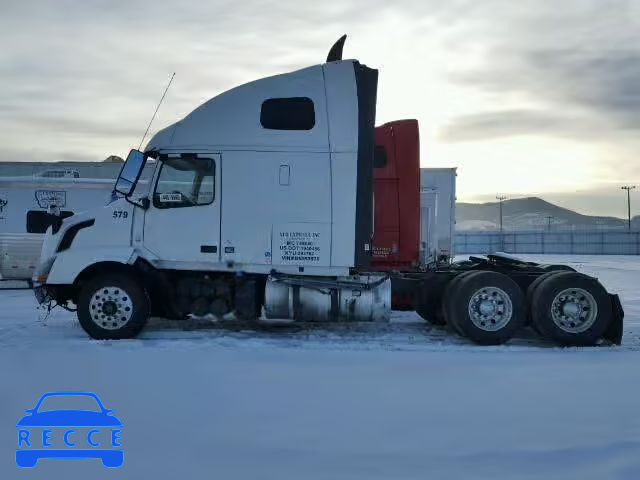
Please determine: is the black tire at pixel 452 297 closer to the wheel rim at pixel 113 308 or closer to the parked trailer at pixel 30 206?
the wheel rim at pixel 113 308

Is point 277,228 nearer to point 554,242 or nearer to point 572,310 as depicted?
point 572,310

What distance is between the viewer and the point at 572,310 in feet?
30.2

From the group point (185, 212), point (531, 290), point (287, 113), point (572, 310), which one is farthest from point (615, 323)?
point (185, 212)

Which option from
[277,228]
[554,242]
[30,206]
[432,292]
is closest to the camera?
[277,228]

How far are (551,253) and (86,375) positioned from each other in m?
58.1

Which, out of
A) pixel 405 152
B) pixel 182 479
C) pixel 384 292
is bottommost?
pixel 182 479

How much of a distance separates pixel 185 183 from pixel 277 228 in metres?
1.55

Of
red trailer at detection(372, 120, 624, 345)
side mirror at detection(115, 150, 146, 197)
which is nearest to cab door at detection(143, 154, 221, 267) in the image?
side mirror at detection(115, 150, 146, 197)

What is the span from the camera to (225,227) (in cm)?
931

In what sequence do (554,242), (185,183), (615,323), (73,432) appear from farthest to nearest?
(554,242)
(185,183)
(615,323)
(73,432)

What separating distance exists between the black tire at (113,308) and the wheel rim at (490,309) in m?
4.85

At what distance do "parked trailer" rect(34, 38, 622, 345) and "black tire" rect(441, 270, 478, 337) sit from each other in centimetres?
3

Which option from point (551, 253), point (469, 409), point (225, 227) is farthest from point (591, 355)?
point (551, 253)

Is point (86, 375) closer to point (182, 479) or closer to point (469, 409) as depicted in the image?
point (182, 479)
